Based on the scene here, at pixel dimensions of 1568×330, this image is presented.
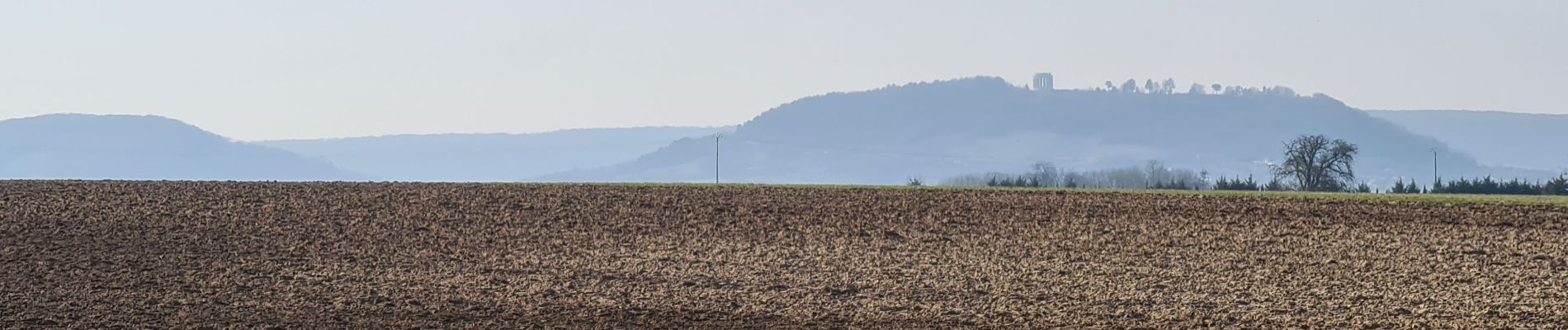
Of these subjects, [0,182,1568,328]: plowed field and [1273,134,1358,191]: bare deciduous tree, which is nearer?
[0,182,1568,328]: plowed field

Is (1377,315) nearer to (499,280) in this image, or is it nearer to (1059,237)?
(1059,237)

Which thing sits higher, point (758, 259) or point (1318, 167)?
point (1318, 167)

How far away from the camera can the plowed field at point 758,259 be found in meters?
23.7

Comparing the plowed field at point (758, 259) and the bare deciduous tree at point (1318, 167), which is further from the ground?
the bare deciduous tree at point (1318, 167)

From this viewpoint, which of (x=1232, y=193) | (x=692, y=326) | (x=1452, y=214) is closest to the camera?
(x=692, y=326)

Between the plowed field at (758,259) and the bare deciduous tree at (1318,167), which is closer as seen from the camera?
the plowed field at (758,259)

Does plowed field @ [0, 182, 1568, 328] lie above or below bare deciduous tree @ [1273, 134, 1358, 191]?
below

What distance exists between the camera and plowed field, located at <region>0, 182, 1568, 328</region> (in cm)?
2370

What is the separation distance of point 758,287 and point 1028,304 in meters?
3.73

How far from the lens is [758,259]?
28.1 m

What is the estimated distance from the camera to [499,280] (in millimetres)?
26453

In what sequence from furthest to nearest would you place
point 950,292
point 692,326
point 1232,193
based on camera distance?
point 1232,193 → point 950,292 → point 692,326

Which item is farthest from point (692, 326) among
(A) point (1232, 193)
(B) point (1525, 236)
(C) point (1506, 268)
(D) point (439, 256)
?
(A) point (1232, 193)

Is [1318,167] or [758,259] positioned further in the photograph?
[1318,167]
